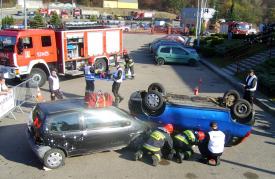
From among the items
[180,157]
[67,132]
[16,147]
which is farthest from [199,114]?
[16,147]

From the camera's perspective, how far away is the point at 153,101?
9.80 meters

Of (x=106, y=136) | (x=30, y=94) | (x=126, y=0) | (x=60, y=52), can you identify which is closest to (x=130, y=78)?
(x=60, y=52)

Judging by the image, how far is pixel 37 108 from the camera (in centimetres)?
859

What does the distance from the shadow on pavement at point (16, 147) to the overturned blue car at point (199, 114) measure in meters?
3.20

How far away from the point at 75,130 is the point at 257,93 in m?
10.6

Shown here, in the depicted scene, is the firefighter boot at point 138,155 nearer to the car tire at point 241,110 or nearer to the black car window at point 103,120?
the black car window at point 103,120

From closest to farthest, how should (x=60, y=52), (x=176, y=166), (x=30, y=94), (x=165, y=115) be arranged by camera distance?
(x=176, y=166), (x=165, y=115), (x=30, y=94), (x=60, y=52)

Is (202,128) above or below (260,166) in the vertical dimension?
above

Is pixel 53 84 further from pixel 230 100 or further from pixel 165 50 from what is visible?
pixel 165 50

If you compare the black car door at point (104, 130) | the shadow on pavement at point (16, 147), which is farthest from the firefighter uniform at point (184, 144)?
the shadow on pavement at point (16, 147)

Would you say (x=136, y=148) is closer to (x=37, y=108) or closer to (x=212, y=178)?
(x=212, y=178)

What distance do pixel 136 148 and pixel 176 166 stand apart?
1.20m

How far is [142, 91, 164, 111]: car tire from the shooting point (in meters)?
9.73

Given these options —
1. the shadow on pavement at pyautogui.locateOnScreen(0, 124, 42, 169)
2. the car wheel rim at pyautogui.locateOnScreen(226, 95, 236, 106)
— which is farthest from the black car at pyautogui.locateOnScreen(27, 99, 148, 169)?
the car wheel rim at pyautogui.locateOnScreen(226, 95, 236, 106)
